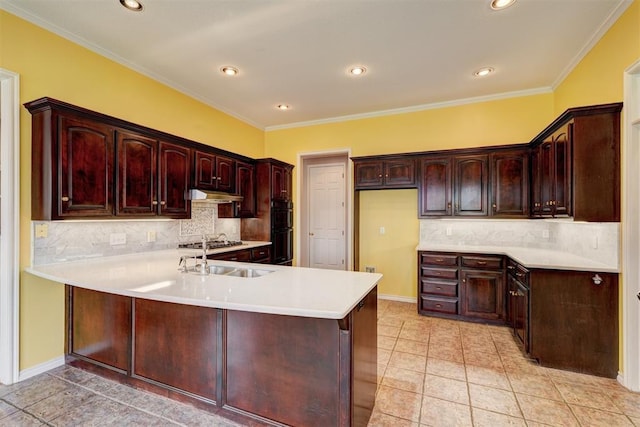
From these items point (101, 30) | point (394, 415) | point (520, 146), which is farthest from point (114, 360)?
point (520, 146)

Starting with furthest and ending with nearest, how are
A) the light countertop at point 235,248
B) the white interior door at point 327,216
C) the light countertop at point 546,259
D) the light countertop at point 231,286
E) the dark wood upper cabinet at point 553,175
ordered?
the white interior door at point 327,216 < the light countertop at point 235,248 < the dark wood upper cabinet at point 553,175 < the light countertop at point 546,259 < the light countertop at point 231,286

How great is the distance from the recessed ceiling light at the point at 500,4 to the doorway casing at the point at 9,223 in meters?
3.91

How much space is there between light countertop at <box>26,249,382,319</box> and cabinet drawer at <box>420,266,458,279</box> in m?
2.02

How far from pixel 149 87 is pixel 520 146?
15.2 ft

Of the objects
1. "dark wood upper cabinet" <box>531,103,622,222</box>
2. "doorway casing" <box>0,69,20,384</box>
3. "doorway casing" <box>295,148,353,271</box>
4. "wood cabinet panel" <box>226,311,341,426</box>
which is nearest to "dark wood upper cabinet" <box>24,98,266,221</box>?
"doorway casing" <box>0,69,20,384</box>

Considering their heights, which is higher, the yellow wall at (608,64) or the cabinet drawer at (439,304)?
the yellow wall at (608,64)

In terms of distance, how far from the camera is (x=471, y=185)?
394 centimetres

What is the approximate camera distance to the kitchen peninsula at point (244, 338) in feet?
5.23

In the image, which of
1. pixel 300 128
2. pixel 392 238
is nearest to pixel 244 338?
pixel 392 238

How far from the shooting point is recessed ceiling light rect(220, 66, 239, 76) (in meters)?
3.36

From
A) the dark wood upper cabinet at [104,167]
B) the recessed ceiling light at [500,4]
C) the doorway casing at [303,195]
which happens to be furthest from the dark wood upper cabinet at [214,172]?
the recessed ceiling light at [500,4]

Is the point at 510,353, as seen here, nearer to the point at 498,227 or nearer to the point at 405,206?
the point at 498,227

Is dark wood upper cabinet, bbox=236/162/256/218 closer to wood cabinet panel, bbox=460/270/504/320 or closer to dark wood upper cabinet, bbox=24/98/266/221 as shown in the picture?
dark wood upper cabinet, bbox=24/98/266/221

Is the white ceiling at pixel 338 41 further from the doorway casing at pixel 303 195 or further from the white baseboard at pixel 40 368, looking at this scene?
the white baseboard at pixel 40 368
